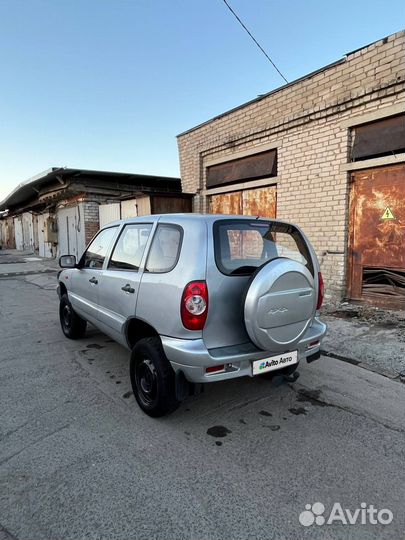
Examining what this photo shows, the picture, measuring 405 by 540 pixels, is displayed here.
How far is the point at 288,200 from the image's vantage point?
7.86 meters

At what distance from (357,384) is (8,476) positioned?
124 inches

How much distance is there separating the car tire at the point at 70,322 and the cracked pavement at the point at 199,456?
107 centimetres

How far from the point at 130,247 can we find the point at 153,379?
1350mm

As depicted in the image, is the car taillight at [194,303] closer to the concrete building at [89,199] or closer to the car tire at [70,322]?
the car tire at [70,322]

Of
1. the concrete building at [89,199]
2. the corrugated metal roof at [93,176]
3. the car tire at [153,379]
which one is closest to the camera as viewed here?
the car tire at [153,379]

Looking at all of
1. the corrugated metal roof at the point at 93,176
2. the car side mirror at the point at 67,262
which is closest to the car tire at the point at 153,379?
the car side mirror at the point at 67,262

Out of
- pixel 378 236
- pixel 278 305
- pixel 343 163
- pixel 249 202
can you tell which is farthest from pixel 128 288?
pixel 249 202

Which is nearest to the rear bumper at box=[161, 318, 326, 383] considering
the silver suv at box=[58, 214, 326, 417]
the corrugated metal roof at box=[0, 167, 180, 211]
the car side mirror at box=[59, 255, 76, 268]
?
the silver suv at box=[58, 214, 326, 417]

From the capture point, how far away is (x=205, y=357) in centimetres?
248

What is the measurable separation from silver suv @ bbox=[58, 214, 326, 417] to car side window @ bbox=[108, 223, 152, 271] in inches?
0.9

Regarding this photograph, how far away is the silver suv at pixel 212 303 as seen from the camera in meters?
2.53

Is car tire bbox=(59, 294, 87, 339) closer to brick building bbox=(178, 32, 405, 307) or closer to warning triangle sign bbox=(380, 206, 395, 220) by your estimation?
brick building bbox=(178, 32, 405, 307)

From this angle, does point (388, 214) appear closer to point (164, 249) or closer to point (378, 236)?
point (378, 236)

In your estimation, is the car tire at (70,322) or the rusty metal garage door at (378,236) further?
the rusty metal garage door at (378,236)
